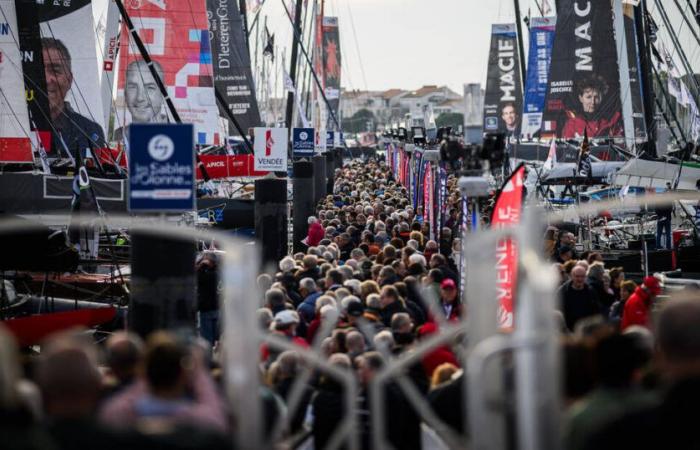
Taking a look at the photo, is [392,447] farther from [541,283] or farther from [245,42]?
[245,42]

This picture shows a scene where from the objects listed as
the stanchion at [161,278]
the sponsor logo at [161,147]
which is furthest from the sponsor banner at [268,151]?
the sponsor logo at [161,147]

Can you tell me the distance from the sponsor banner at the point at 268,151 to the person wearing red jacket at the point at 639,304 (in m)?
14.2

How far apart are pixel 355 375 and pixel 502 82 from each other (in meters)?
58.6

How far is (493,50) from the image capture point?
65.9m

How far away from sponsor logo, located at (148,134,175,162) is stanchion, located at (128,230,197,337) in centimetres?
73

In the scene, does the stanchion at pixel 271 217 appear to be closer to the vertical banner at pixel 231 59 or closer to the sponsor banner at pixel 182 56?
the sponsor banner at pixel 182 56

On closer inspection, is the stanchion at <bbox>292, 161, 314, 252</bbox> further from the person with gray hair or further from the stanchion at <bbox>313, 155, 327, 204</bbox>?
the person with gray hair

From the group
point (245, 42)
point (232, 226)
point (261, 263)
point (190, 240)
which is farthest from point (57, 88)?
point (190, 240)

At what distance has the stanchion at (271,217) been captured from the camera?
2194cm

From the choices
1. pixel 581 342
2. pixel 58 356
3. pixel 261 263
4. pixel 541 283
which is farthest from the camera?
pixel 261 263

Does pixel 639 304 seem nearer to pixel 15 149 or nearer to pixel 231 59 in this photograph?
pixel 15 149

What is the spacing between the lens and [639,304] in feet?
37.4

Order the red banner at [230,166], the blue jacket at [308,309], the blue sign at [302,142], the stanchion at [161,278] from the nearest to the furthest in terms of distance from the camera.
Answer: the stanchion at [161,278], the blue jacket at [308,309], the blue sign at [302,142], the red banner at [230,166]

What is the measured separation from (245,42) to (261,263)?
2304 cm
